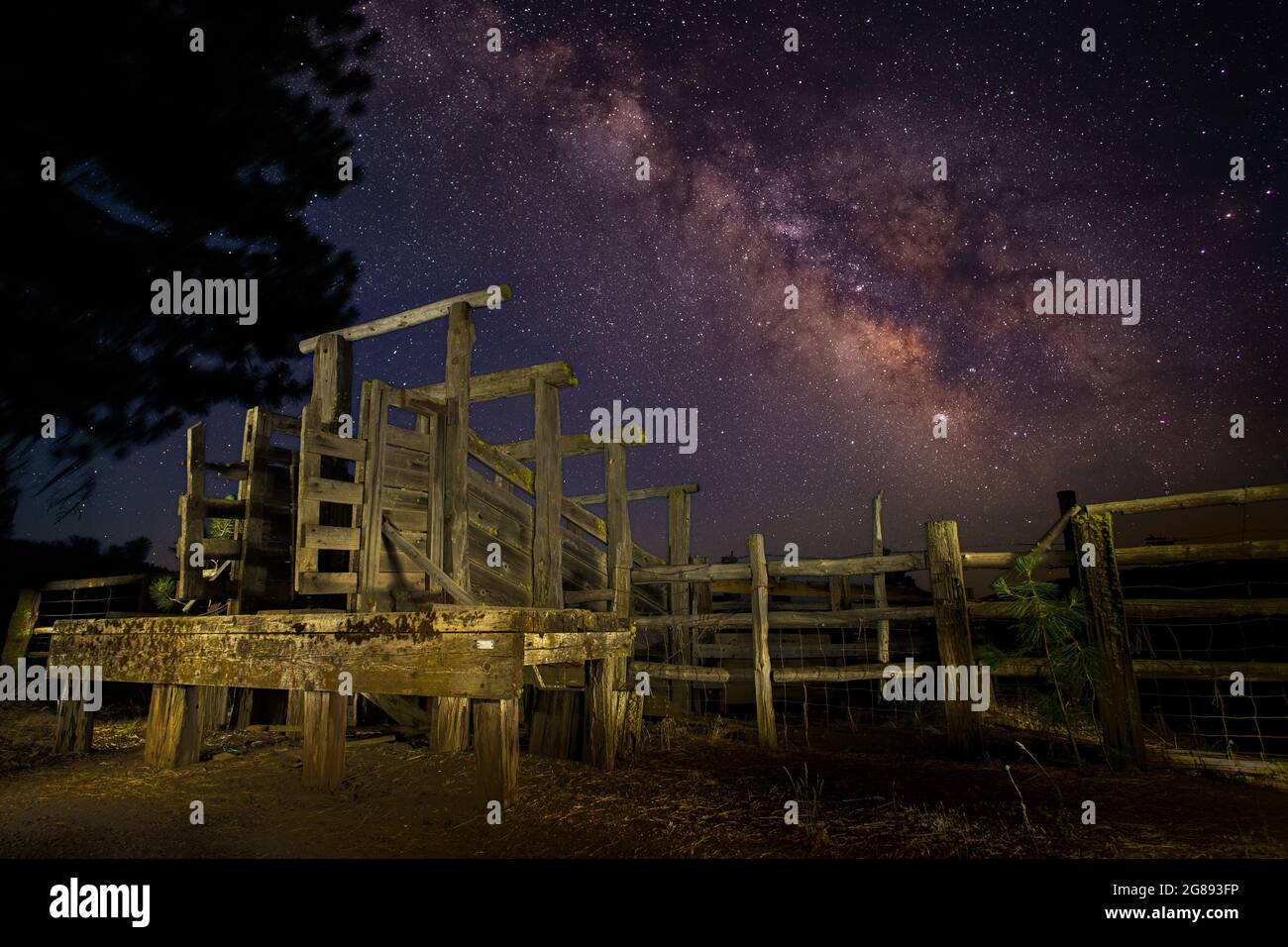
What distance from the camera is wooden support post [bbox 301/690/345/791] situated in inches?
178

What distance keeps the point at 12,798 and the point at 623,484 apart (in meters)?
6.67

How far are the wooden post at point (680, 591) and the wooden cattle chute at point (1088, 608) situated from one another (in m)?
1.59

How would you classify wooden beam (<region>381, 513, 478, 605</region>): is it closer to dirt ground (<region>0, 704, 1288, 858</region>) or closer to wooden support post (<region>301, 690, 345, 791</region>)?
dirt ground (<region>0, 704, 1288, 858</region>)

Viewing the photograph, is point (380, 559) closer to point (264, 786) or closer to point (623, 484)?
point (264, 786)

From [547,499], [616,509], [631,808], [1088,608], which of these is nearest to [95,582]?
[547,499]

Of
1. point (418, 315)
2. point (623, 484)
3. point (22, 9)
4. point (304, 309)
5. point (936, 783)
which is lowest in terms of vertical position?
point (936, 783)

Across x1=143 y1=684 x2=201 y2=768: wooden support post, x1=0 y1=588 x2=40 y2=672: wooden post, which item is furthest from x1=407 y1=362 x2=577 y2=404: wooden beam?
x1=0 y1=588 x2=40 y2=672: wooden post

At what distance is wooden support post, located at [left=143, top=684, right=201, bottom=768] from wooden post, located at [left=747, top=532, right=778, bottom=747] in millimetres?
4893

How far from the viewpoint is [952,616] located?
675 centimetres

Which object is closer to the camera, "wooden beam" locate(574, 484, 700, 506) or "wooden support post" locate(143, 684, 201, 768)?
"wooden support post" locate(143, 684, 201, 768)

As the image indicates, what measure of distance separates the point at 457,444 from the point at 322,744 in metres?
4.00

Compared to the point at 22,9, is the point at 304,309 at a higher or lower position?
lower

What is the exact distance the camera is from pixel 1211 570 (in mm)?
9242
